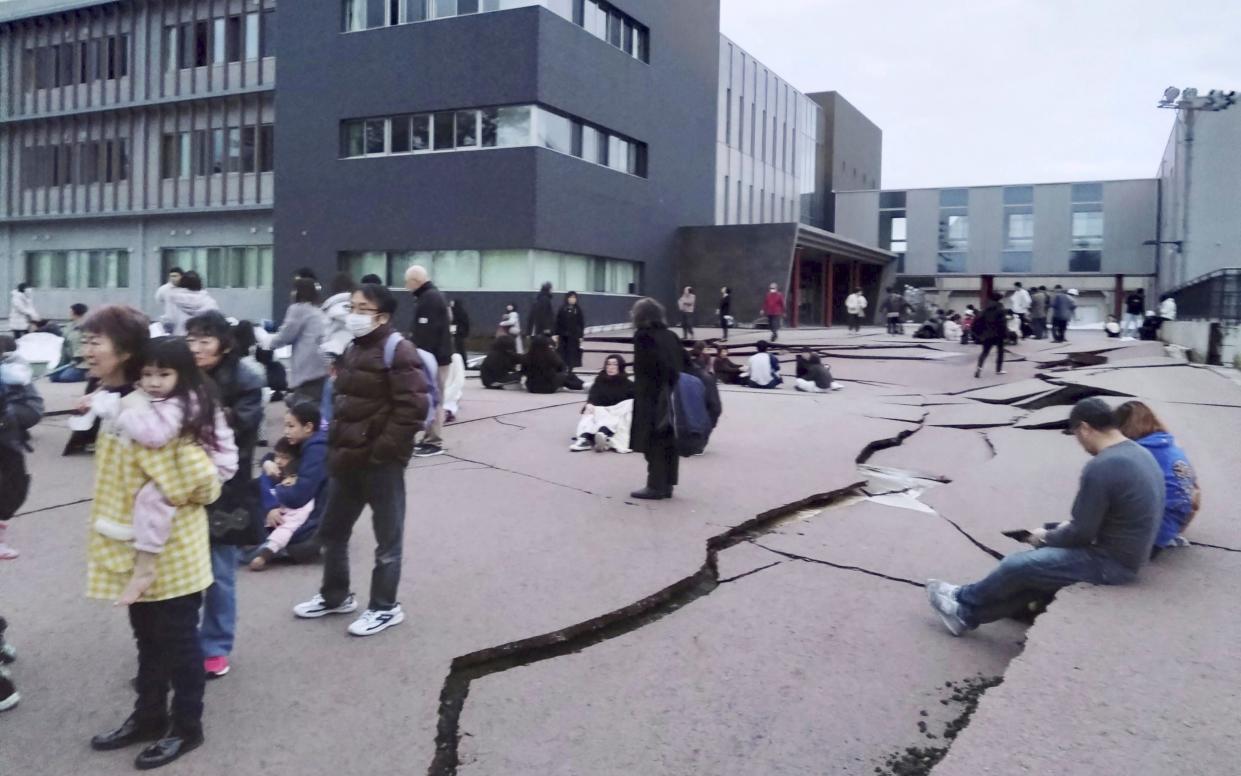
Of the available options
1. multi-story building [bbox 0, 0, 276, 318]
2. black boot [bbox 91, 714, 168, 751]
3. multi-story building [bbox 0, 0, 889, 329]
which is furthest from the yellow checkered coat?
multi-story building [bbox 0, 0, 276, 318]

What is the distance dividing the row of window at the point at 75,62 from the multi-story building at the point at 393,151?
0.32 ft

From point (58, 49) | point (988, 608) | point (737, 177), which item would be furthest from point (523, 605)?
point (58, 49)

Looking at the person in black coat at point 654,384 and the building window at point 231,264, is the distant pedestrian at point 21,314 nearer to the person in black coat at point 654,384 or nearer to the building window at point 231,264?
the building window at point 231,264

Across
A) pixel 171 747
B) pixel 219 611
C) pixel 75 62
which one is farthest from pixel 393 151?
pixel 171 747

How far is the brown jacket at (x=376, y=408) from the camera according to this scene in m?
4.59

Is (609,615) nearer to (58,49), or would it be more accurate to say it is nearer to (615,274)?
(615,274)

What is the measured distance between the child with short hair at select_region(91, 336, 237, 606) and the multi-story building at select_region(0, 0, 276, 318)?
34.4 m

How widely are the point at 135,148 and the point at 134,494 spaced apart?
134 feet

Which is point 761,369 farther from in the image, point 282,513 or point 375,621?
point 375,621

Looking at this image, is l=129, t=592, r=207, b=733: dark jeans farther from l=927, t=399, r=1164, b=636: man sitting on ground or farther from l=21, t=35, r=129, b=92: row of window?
l=21, t=35, r=129, b=92: row of window

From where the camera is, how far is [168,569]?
3400 millimetres

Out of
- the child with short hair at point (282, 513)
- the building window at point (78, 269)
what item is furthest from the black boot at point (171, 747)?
the building window at point (78, 269)

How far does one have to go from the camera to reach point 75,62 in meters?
39.9

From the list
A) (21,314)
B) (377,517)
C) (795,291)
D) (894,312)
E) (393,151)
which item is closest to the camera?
(377,517)
